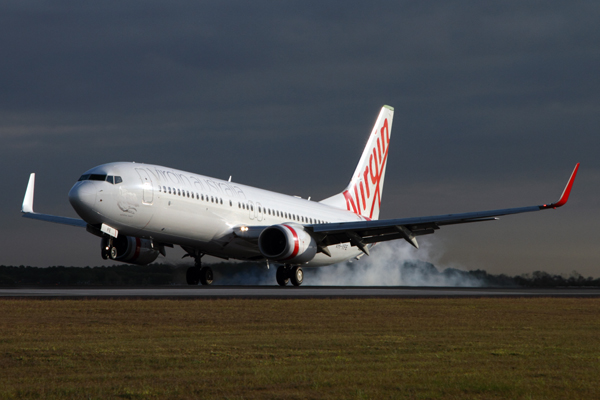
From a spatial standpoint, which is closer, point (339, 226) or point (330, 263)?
point (339, 226)

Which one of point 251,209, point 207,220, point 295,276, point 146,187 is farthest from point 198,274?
point 146,187

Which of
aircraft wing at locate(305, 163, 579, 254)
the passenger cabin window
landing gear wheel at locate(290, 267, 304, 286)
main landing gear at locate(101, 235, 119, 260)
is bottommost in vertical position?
landing gear wheel at locate(290, 267, 304, 286)

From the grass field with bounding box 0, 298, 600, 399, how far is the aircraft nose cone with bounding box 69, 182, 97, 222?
11602mm

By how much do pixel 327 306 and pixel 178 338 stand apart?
8.55 meters

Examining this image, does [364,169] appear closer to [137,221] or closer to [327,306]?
[137,221]

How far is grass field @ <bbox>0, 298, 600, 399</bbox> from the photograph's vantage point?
7.78 meters

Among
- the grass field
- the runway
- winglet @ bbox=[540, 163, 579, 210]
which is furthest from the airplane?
the grass field

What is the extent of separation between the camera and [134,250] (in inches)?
1414

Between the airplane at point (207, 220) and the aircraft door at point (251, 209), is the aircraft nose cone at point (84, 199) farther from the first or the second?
the aircraft door at point (251, 209)

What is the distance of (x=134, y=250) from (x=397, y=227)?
1363 cm

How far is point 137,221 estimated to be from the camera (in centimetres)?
3116

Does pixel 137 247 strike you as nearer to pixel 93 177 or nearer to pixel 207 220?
pixel 207 220

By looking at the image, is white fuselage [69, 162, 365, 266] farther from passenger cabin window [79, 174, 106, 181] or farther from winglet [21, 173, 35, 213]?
winglet [21, 173, 35, 213]

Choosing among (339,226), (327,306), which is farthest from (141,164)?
(327,306)
